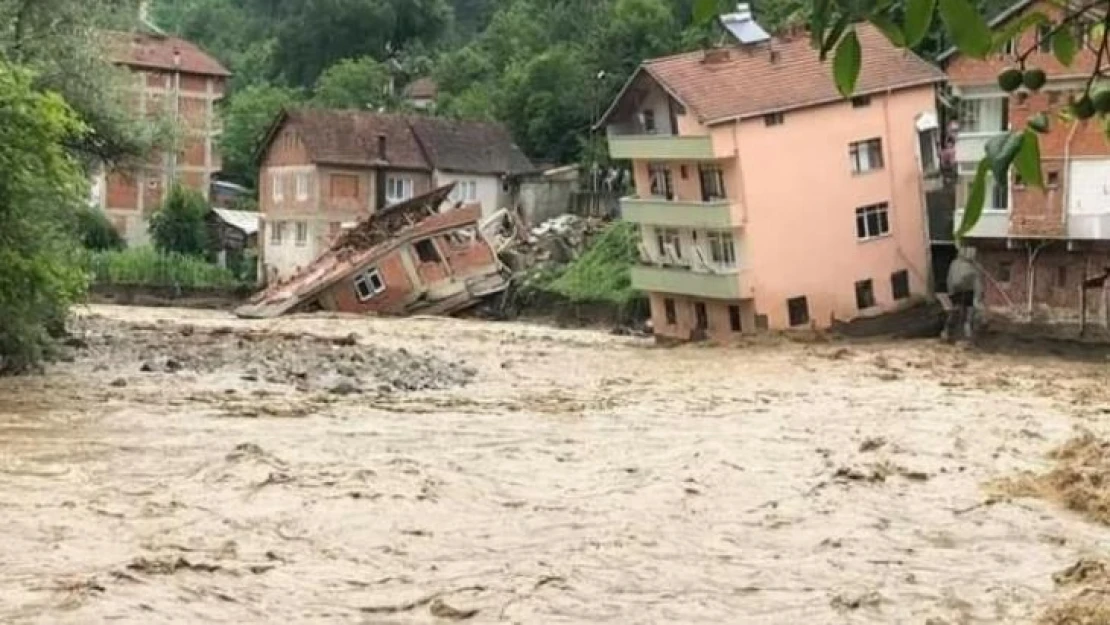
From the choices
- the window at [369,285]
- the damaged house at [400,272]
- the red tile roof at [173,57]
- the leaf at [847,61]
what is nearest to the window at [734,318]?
the damaged house at [400,272]

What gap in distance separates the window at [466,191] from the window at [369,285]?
11.8 metres

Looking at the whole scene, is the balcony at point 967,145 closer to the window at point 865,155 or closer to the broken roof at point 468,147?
the window at point 865,155

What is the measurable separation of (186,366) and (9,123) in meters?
7.69

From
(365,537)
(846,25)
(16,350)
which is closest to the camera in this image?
(846,25)

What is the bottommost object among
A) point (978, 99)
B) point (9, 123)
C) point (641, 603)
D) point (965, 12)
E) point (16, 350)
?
point (641, 603)

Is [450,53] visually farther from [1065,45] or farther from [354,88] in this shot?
[1065,45]

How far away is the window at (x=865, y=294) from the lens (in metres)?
40.2

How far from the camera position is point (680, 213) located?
136ft

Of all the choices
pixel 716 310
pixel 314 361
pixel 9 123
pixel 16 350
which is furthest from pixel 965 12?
pixel 716 310

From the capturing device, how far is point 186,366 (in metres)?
28.2

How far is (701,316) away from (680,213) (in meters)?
2.77

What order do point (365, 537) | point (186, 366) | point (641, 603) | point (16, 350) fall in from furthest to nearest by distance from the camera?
point (186, 366) < point (16, 350) < point (365, 537) < point (641, 603)

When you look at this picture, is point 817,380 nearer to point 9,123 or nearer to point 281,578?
point 9,123

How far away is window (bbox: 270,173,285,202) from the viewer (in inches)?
2443
